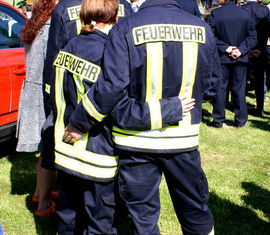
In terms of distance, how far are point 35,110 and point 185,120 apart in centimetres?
149

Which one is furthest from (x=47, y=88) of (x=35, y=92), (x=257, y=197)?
(x=257, y=197)

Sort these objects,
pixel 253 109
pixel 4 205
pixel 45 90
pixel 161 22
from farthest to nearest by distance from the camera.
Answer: pixel 253 109 < pixel 4 205 < pixel 45 90 < pixel 161 22

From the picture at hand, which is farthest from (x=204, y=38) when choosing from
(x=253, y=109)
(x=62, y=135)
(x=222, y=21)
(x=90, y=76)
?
(x=253, y=109)

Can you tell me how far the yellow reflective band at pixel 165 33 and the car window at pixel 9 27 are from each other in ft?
8.98

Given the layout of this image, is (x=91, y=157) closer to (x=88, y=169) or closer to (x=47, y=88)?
(x=88, y=169)

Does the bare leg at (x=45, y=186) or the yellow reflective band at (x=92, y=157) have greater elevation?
the yellow reflective band at (x=92, y=157)

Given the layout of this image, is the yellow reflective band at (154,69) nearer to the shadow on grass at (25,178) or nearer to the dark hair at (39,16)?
the dark hair at (39,16)

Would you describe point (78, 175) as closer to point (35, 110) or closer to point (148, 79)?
point (148, 79)

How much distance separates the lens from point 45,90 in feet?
9.34

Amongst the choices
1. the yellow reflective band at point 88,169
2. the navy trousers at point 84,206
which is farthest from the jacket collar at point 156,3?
the navy trousers at point 84,206

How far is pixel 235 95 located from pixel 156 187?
164 inches

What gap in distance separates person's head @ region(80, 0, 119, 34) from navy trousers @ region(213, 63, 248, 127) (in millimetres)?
3915

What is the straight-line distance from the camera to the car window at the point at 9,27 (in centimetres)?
436

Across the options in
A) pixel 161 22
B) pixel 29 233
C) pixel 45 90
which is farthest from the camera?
pixel 29 233
